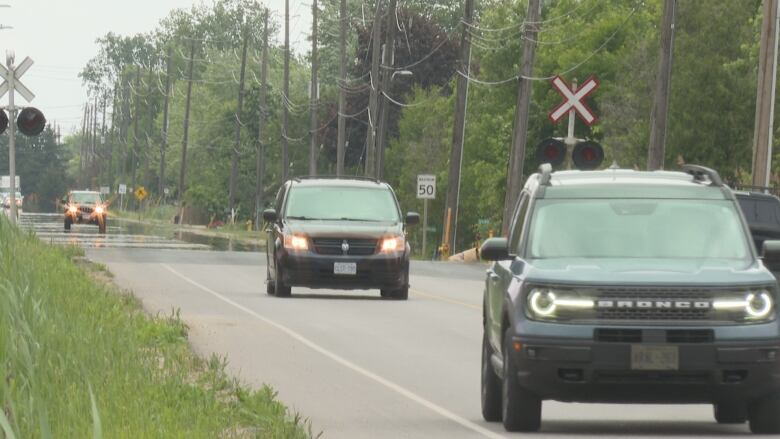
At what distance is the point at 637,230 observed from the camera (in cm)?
1327

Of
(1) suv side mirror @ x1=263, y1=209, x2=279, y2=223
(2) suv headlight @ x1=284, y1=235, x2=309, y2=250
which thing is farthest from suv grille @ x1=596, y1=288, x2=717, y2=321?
(1) suv side mirror @ x1=263, y1=209, x2=279, y2=223

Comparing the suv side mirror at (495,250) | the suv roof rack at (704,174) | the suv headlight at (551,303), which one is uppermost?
the suv roof rack at (704,174)

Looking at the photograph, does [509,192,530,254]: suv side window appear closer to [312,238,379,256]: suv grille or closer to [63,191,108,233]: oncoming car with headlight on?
[312,238,379,256]: suv grille

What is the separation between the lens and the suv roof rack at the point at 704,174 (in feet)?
44.9

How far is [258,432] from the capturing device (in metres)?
12.1

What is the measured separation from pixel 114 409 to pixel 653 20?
74.1 metres

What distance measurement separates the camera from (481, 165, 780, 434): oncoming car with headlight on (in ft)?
39.8

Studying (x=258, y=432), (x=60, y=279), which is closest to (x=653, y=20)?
(x=60, y=279)

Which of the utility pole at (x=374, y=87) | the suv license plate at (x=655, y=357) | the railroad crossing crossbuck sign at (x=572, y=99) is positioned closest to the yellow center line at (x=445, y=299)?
the railroad crossing crossbuck sign at (x=572, y=99)

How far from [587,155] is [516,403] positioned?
19404 millimetres

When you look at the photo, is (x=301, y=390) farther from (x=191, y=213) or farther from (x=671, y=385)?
(x=191, y=213)

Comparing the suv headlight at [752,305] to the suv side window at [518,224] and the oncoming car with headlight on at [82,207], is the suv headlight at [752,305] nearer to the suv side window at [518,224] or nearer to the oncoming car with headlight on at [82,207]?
the suv side window at [518,224]

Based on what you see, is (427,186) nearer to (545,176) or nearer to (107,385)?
(545,176)

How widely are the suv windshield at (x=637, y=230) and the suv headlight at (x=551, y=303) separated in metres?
0.70
